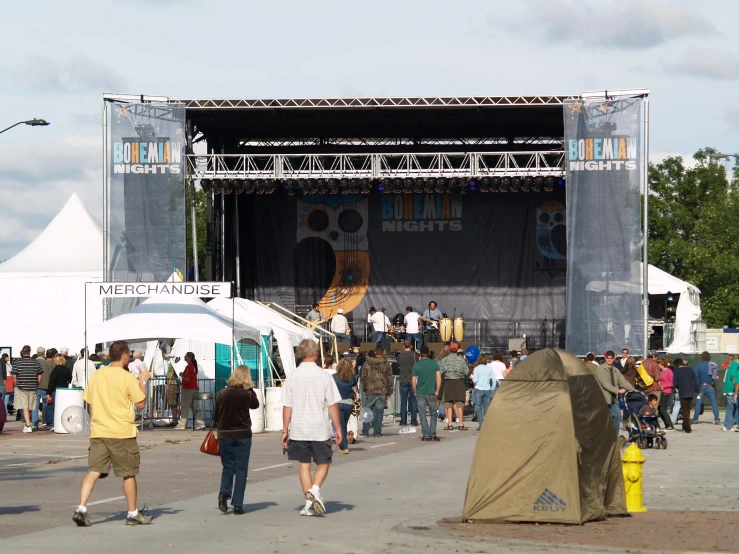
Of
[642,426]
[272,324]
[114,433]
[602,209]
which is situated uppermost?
[602,209]

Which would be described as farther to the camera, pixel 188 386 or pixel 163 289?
pixel 163 289

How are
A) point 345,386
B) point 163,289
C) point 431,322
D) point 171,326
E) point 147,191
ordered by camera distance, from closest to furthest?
point 345,386 → point 171,326 → point 163,289 → point 147,191 → point 431,322

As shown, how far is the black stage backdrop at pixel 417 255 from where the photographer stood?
37.6 meters

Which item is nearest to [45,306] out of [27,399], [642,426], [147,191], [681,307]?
[147,191]

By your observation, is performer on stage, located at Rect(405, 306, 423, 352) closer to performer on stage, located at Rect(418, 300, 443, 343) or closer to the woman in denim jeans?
performer on stage, located at Rect(418, 300, 443, 343)

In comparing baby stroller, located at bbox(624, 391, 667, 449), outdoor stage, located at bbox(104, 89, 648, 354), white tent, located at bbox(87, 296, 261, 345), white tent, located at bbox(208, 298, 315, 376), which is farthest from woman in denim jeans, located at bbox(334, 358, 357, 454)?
outdoor stage, located at bbox(104, 89, 648, 354)

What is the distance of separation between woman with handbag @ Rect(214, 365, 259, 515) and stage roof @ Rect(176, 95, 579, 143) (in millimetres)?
22792

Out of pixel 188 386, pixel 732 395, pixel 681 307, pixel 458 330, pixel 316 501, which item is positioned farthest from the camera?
pixel 681 307

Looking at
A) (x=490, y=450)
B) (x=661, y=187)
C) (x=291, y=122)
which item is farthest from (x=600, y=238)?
(x=661, y=187)

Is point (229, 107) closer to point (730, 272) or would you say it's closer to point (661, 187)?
point (730, 272)

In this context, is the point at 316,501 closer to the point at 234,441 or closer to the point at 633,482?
the point at 234,441

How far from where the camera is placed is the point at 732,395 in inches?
905

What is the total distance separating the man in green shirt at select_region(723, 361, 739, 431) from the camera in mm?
22516

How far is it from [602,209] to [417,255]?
24.1 feet
